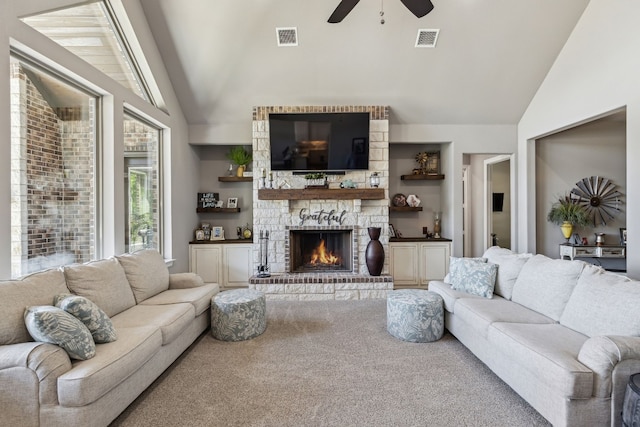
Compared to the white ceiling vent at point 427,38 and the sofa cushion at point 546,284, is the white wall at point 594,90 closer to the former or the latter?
the sofa cushion at point 546,284

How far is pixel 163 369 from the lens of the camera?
8.99 ft

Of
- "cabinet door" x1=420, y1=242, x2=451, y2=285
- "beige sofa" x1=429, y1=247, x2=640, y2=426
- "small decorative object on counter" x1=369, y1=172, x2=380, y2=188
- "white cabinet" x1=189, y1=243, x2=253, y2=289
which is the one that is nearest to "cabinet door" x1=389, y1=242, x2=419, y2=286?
"cabinet door" x1=420, y1=242, x2=451, y2=285

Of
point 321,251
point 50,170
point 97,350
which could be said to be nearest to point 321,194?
point 321,251

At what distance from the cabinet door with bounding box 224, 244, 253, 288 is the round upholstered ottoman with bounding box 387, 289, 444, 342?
3007mm

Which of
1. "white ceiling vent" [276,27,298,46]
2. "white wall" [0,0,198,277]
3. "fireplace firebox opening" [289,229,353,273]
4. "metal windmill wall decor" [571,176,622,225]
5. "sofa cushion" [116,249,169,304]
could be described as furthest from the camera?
"fireplace firebox opening" [289,229,353,273]

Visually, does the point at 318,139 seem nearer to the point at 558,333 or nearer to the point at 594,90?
the point at 594,90

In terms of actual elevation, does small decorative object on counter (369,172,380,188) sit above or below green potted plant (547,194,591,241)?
above

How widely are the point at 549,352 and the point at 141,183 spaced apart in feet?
15.1

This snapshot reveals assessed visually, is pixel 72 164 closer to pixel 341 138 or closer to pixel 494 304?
pixel 341 138

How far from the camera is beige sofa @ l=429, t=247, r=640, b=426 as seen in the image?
190 centimetres

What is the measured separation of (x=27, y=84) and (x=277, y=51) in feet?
9.40

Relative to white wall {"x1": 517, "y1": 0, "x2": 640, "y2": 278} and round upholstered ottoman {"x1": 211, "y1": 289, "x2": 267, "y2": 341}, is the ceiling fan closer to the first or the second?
white wall {"x1": 517, "y1": 0, "x2": 640, "y2": 278}

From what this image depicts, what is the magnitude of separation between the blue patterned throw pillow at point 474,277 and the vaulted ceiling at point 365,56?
2.84 metres

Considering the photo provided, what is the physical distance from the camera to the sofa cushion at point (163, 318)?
2713mm
